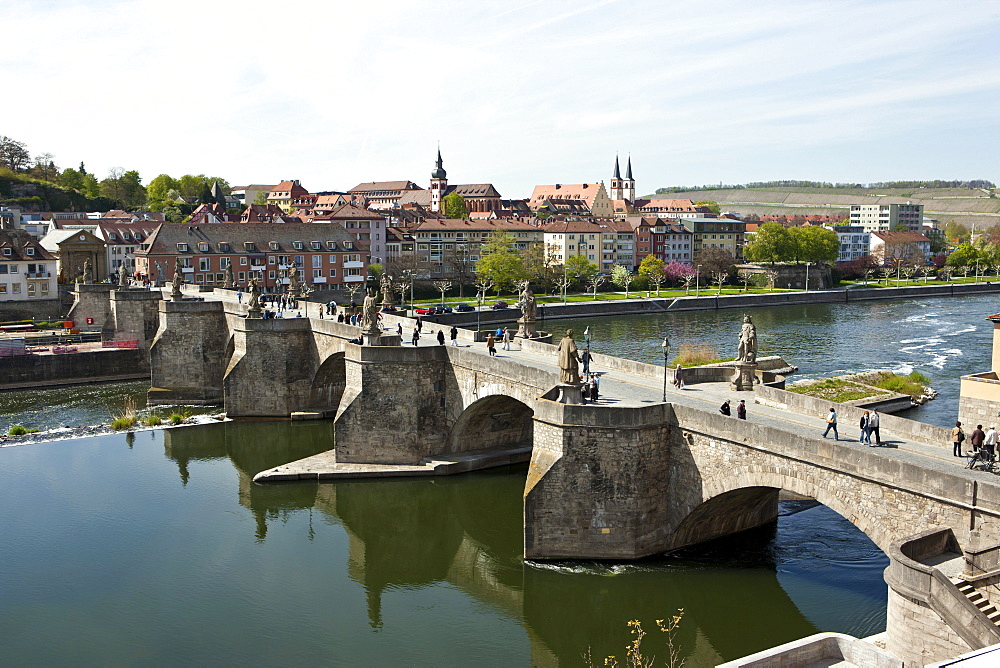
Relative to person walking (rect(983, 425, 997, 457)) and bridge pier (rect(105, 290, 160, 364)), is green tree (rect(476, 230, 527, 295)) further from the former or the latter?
person walking (rect(983, 425, 997, 457))

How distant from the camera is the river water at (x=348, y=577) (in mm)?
22328

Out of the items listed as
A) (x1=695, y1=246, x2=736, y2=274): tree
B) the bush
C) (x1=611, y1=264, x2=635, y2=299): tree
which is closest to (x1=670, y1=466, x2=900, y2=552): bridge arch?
the bush

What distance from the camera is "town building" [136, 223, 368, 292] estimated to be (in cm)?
8456

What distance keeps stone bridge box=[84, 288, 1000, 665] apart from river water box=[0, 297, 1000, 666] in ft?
4.39

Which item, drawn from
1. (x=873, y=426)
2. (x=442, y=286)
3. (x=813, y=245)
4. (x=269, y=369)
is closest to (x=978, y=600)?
(x=873, y=426)

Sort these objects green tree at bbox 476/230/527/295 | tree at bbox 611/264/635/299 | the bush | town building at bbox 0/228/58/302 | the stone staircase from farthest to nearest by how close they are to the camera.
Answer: tree at bbox 611/264/635/299, green tree at bbox 476/230/527/295, town building at bbox 0/228/58/302, the bush, the stone staircase

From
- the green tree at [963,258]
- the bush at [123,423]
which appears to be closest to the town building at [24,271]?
the bush at [123,423]

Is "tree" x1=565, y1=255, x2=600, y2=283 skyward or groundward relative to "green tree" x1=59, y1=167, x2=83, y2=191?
groundward

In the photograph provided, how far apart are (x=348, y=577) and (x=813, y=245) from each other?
118126mm

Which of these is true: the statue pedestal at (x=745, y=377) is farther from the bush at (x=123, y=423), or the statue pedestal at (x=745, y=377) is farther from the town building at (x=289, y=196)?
the town building at (x=289, y=196)

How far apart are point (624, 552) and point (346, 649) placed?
25.2 feet

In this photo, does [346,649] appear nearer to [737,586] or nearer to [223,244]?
[737,586]

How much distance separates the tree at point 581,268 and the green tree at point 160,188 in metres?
70.4

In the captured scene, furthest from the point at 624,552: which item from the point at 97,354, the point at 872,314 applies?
the point at 872,314
